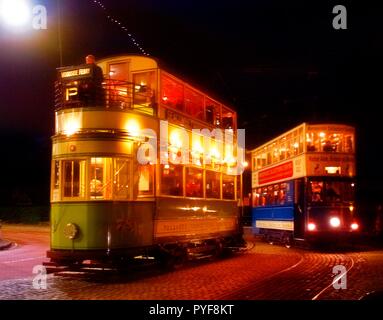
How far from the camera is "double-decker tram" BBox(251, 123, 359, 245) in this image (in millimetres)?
21609

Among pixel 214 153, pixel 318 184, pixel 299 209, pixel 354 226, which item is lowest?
pixel 354 226

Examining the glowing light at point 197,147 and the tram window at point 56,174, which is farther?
the glowing light at point 197,147

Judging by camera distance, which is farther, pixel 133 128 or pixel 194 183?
pixel 194 183

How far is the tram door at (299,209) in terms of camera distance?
72.7ft

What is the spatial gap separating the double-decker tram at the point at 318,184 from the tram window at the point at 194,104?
5949 millimetres

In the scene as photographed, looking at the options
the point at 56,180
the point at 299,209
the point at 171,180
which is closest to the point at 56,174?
the point at 56,180

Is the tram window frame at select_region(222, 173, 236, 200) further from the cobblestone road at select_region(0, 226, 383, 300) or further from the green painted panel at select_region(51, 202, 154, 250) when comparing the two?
the green painted panel at select_region(51, 202, 154, 250)

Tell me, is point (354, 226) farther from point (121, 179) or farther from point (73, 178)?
point (73, 178)

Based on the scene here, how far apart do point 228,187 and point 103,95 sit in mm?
7374

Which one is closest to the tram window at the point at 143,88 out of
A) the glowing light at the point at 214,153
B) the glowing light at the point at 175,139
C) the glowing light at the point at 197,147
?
the glowing light at the point at 175,139

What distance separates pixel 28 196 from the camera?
58.8 m

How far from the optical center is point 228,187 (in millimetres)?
19719

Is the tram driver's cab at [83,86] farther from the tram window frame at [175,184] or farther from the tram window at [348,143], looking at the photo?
the tram window at [348,143]
